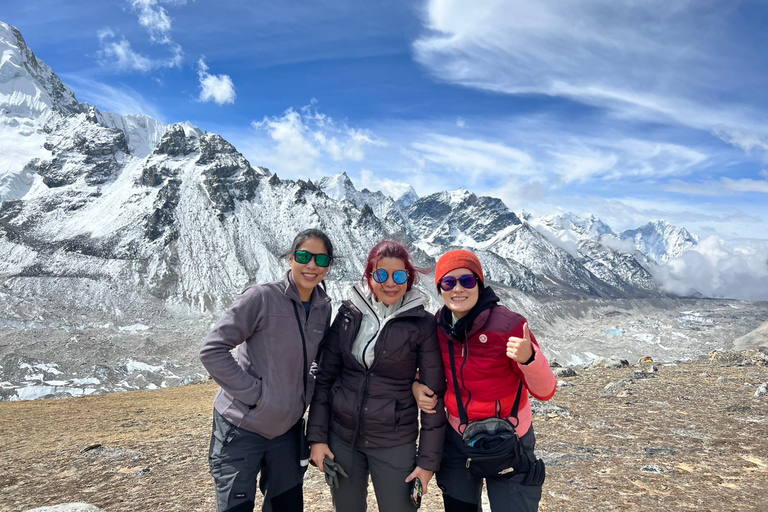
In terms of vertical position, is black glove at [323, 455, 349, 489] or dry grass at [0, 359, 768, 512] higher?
black glove at [323, 455, 349, 489]

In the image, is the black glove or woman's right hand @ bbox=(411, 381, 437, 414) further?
the black glove

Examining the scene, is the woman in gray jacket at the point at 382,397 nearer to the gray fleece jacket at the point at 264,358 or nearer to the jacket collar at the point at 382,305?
the jacket collar at the point at 382,305

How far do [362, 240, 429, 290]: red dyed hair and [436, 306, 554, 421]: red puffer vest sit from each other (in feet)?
3.21

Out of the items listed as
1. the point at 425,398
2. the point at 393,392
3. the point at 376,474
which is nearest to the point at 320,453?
the point at 376,474

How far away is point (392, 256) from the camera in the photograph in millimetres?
4520

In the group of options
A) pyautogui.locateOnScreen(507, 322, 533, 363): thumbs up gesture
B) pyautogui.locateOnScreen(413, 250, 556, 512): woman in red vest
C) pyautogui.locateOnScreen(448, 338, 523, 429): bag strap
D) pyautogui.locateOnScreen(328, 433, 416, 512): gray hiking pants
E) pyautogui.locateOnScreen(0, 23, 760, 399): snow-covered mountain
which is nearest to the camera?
pyautogui.locateOnScreen(507, 322, 533, 363): thumbs up gesture

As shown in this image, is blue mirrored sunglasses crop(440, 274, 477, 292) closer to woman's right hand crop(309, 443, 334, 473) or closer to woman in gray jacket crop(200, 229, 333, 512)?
woman in gray jacket crop(200, 229, 333, 512)

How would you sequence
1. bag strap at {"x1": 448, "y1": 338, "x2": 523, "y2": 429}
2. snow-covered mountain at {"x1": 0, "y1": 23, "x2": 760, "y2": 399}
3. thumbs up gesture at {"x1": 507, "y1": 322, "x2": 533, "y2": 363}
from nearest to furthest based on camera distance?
thumbs up gesture at {"x1": 507, "y1": 322, "x2": 533, "y2": 363} → bag strap at {"x1": 448, "y1": 338, "x2": 523, "y2": 429} → snow-covered mountain at {"x1": 0, "y1": 23, "x2": 760, "y2": 399}

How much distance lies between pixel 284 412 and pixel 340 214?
546 feet

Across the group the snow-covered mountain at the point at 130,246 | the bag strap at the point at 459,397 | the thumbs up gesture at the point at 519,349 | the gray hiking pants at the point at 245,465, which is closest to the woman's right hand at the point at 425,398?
the bag strap at the point at 459,397

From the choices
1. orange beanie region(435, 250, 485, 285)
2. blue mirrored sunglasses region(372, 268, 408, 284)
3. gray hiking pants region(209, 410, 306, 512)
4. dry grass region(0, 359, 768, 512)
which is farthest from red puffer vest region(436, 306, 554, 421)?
dry grass region(0, 359, 768, 512)

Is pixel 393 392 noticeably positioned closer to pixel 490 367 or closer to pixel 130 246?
pixel 490 367

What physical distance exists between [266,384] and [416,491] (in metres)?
1.98

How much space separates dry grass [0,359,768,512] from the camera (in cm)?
637
